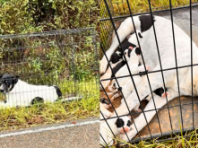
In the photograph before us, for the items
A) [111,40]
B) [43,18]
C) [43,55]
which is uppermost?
[43,18]

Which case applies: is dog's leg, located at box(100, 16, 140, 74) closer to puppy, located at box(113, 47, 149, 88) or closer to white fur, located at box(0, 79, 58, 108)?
puppy, located at box(113, 47, 149, 88)

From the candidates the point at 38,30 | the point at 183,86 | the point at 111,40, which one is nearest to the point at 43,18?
the point at 38,30

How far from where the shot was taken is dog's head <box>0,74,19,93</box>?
343 centimetres

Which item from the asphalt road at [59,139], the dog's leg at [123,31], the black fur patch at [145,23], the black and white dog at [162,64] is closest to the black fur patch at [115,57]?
the black and white dog at [162,64]

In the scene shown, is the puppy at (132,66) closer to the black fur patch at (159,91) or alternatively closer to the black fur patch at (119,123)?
the black fur patch at (159,91)

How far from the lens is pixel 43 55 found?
4.43m

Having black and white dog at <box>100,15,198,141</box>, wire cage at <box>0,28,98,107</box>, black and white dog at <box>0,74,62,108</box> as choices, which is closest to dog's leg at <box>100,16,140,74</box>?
black and white dog at <box>100,15,198,141</box>

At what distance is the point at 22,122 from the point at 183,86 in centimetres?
190

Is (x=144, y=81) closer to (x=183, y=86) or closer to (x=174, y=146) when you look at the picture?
(x=183, y=86)

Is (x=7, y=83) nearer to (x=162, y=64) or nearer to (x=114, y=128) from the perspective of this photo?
(x=114, y=128)

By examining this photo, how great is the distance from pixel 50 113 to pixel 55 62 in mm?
1052

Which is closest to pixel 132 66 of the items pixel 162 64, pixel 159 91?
pixel 162 64

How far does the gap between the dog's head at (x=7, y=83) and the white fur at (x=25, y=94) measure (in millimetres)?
69

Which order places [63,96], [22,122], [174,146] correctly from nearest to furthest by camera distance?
1. [174,146]
2. [22,122]
3. [63,96]
